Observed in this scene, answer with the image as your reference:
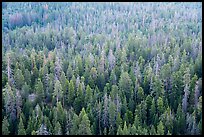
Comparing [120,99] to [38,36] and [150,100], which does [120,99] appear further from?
[38,36]

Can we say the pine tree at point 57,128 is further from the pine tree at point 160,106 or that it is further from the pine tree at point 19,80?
the pine tree at point 19,80

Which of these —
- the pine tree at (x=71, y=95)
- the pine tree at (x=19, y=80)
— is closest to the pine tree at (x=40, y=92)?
the pine tree at (x=71, y=95)

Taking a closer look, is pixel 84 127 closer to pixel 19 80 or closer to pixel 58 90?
pixel 58 90

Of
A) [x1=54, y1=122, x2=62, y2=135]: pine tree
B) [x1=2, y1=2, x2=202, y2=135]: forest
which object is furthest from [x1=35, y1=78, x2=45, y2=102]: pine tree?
[x1=54, y1=122, x2=62, y2=135]: pine tree

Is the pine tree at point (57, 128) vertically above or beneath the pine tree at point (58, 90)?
beneath

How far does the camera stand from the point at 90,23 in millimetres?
177875

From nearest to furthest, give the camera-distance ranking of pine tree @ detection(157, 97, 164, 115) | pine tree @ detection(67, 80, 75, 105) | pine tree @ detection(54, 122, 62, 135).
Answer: pine tree @ detection(54, 122, 62, 135)
pine tree @ detection(157, 97, 164, 115)
pine tree @ detection(67, 80, 75, 105)

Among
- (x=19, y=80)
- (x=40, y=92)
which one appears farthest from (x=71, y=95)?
(x=19, y=80)

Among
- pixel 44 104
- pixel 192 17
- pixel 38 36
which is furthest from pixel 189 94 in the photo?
pixel 192 17

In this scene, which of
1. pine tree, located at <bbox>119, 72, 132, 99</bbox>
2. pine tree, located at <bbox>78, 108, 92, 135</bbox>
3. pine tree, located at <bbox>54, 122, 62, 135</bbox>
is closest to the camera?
pine tree, located at <bbox>78, 108, 92, 135</bbox>

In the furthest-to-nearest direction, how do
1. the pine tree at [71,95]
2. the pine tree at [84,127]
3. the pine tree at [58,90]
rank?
the pine tree at [71,95] → the pine tree at [58,90] → the pine tree at [84,127]

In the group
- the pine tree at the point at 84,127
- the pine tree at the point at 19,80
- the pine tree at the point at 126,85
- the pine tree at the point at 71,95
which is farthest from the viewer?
the pine tree at the point at 19,80

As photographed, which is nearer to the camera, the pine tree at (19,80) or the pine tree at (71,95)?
the pine tree at (71,95)

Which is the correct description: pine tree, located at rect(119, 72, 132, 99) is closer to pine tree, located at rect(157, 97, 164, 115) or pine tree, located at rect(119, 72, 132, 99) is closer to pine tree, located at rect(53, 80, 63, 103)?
pine tree, located at rect(157, 97, 164, 115)
